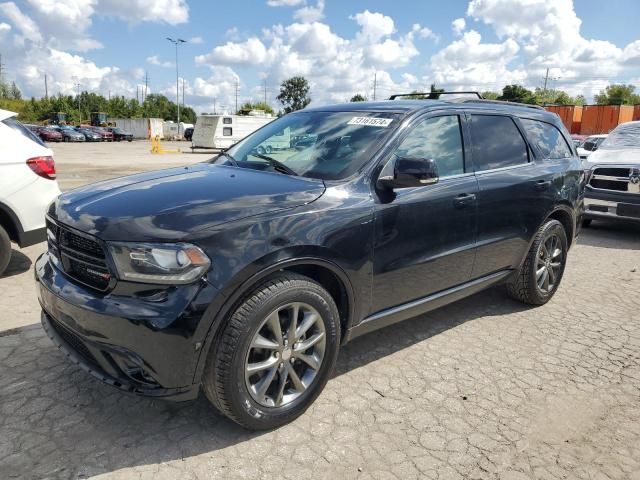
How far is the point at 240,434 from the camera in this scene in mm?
2793

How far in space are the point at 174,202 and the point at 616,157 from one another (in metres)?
8.24

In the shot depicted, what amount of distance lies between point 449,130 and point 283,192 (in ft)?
5.14

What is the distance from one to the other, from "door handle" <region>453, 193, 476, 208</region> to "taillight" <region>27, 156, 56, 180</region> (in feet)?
13.6

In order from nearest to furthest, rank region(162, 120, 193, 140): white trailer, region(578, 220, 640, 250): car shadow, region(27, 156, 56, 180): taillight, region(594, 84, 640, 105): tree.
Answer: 1. region(27, 156, 56, 180): taillight
2. region(578, 220, 640, 250): car shadow
3. region(162, 120, 193, 140): white trailer
4. region(594, 84, 640, 105): tree

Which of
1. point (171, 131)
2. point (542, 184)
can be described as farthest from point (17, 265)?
point (171, 131)

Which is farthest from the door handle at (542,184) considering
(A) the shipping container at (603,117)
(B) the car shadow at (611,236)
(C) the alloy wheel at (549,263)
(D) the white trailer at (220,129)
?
(A) the shipping container at (603,117)

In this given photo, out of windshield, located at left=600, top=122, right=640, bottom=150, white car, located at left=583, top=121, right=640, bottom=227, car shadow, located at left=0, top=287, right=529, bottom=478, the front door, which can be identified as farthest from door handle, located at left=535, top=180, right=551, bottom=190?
windshield, located at left=600, top=122, right=640, bottom=150

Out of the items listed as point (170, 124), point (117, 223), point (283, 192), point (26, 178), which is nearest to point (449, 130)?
point (283, 192)

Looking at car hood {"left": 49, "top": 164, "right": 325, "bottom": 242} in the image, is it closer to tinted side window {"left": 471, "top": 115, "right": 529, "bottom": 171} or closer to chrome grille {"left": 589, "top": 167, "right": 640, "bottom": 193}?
tinted side window {"left": 471, "top": 115, "right": 529, "bottom": 171}

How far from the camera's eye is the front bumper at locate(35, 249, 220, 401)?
2365 millimetres

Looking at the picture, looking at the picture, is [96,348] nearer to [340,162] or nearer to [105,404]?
[105,404]

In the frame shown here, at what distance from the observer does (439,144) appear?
12.1 feet

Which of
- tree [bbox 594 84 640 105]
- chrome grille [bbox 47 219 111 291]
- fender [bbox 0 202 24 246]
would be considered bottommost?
fender [bbox 0 202 24 246]

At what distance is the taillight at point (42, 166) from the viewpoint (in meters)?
5.19
